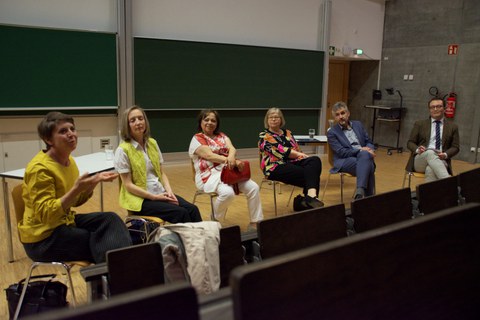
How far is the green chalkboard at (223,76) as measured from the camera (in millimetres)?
6477

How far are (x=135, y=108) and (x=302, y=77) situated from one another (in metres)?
5.56

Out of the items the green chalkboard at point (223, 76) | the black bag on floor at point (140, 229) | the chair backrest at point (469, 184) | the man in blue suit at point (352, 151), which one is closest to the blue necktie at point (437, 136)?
the man in blue suit at point (352, 151)

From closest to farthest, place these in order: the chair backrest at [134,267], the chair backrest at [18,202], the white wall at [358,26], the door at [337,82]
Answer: the chair backrest at [134,267]
the chair backrest at [18,202]
the white wall at [358,26]
the door at [337,82]

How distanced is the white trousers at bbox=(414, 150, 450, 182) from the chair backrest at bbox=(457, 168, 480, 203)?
Result: 123 cm

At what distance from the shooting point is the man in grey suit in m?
4.34

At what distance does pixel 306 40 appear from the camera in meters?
8.18

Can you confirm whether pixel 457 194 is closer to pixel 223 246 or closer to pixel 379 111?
pixel 223 246

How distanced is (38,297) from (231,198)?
1.82 metres

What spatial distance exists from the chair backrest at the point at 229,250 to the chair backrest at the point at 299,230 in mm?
124

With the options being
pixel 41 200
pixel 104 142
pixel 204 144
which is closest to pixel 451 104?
pixel 204 144

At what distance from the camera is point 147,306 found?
2.04 feet

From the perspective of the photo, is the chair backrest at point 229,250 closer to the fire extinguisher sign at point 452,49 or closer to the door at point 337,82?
the fire extinguisher sign at point 452,49

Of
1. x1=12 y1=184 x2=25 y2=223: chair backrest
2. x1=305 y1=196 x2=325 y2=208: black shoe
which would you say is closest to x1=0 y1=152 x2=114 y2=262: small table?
x1=12 y1=184 x2=25 y2=223: chair backrest

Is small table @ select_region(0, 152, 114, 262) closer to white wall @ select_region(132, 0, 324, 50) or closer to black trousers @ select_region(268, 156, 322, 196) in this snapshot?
black trousers @ select_region(268, 156, 322, 196)
